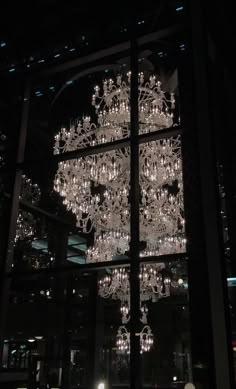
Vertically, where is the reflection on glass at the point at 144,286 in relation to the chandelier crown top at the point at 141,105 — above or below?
below

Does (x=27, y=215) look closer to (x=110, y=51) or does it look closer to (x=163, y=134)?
(x=110, y=51)

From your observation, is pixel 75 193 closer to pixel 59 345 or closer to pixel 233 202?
pixel 233 202

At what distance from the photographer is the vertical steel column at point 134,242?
8.76 feet

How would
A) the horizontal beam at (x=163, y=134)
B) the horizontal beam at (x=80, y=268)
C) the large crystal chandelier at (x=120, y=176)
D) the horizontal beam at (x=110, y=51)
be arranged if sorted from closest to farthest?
the horizontal beam at (x=80, y=268) < the horizontal beam at (x=163, y=134) < the horizontal beam at (x=110, y=51) < the large crystal chandelier at (x=120, y=176)

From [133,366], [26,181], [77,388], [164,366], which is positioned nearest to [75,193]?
[26,181]

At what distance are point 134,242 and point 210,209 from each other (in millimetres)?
630

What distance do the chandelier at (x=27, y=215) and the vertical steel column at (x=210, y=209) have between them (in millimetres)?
2638

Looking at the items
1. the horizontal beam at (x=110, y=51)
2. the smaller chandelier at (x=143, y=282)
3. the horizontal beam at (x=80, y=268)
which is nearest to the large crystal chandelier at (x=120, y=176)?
the smaller chandelier at (x=143, y=282)

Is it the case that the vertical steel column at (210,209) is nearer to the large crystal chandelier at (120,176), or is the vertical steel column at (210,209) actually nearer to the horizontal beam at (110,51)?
the horizontal beam at (110,51)

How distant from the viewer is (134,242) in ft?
9.68


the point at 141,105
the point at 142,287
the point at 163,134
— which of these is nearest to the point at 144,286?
the point at 142,287

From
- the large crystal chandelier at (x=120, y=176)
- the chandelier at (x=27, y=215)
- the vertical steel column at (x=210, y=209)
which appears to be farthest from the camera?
the large crystal chandelier at (x=120, y=176)

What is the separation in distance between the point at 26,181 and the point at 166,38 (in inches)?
97.8

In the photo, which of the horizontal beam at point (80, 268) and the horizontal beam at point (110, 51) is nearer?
the horizontal beam at point (80, 268)
